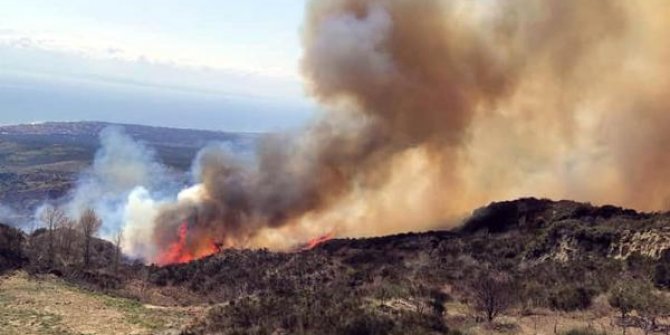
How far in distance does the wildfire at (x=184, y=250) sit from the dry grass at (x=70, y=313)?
106 feet

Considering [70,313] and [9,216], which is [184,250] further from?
[9,216]

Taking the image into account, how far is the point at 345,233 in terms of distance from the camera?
77500 millimetres

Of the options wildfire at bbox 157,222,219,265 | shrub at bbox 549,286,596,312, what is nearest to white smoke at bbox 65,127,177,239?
wildfire at bbox 157,222,219,265

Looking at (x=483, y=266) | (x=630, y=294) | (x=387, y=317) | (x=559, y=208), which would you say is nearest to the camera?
(x=387, y=317)

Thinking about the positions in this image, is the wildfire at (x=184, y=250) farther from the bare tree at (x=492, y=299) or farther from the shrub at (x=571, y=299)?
the shrub at (x=571, y=299)

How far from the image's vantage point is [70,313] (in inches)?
1302

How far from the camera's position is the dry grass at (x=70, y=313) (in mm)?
29906

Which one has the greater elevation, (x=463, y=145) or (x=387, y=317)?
(x=463, y=145)

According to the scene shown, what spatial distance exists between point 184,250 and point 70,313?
41931 millimetres

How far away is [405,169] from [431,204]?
5886 millimetres

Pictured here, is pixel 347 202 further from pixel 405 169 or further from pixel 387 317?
pixel 387 317

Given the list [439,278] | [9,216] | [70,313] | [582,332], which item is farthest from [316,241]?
[9,216]

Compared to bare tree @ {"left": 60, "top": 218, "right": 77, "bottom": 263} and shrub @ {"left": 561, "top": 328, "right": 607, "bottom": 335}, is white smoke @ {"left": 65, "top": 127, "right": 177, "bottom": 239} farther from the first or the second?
shrub @ {"left": 561, "top": 328, "right": 607, "bottom": 335}

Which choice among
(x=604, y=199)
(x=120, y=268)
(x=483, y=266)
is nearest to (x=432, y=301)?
→ (x=483, y=266)
